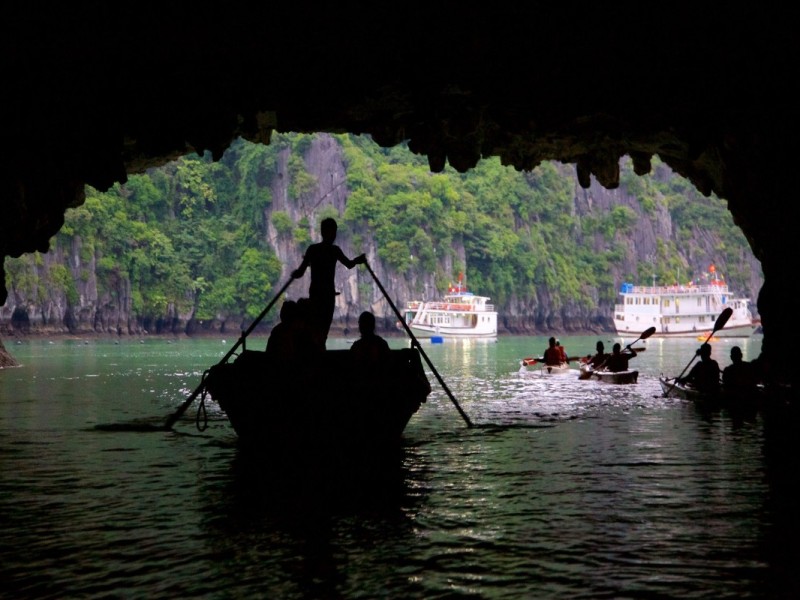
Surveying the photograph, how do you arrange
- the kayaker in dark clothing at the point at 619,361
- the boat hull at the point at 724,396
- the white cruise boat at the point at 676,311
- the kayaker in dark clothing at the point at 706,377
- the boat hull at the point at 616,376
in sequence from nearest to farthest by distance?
1. the boat hull at the point at 724,396
2. the kayaker in dark clothing at the point at 706,377
3. the boat hull at the point at 616,376
4. the kayaker in dark clothing at the point at 619,361
5. the white cruise boat at the point at 676,311

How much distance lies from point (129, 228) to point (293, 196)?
14826 millimetres

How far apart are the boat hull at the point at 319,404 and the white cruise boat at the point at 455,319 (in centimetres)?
6349

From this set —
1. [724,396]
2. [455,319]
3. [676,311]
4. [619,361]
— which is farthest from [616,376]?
[676,311]

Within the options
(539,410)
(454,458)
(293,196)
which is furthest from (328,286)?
(293,196)

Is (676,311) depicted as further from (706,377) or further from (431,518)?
(431,518)

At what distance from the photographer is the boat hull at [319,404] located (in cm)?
927

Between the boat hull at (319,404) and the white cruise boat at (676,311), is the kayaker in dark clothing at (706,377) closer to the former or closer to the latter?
the boat hull at (319,404)

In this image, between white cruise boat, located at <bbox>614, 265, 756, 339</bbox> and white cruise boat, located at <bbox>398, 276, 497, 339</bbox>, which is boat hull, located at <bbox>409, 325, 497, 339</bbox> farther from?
white cruise boat, located at <bbox>614, 265, 756, 339</bbox>

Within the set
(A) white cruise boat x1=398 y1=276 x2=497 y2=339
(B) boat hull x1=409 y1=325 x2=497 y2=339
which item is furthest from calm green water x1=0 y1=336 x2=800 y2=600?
(A) white cruise boat x1=398 y1=276 x2=497 y2=339

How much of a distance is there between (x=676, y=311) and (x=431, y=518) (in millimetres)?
76709

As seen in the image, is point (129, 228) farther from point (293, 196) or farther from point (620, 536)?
point (620, 536)

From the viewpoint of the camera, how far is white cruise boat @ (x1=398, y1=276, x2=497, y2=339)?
7475 centimetres

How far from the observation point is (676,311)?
262 ft

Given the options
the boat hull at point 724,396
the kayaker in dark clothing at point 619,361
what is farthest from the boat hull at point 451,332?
the boat hull at point 724,396
